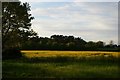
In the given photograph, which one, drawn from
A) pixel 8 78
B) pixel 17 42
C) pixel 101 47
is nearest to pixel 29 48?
pixel 101 47

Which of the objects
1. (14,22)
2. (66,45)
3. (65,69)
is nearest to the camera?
(65,69)

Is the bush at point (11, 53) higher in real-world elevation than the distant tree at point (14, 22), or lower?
lower

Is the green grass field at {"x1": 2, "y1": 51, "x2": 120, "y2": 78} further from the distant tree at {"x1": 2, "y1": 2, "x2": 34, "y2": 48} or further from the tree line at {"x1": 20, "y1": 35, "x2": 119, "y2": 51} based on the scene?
the tree line at {"x1": 20, "y1": 35, "x2": 119, "y2": 51}

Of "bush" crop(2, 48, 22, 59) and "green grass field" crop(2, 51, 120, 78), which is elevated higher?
"bush" crop(2, 48, 22, 59)

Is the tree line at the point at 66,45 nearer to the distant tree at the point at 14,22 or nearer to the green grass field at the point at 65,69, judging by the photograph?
the distant tree at the point at 14,22

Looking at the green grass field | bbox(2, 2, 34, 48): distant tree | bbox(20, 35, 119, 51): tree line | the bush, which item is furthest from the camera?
bbox(20, 35, 119, 51): tree line

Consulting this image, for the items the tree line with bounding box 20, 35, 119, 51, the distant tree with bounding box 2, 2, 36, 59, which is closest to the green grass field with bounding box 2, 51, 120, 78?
the distant tree with bounding box 2, 2, 36, 59

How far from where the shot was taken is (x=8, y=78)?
1888 cm

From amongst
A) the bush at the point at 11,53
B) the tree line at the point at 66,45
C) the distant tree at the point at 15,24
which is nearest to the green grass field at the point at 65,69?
the distant tree at the point at 15,24

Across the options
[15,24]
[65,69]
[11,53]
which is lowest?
[65,69]

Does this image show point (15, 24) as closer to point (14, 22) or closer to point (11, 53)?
point (14, 22)

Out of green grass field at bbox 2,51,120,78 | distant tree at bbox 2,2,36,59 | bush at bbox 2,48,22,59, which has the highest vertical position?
distant tree at bbox 2,2,36,59

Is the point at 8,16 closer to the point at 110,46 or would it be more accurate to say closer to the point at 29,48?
the point at 29,48

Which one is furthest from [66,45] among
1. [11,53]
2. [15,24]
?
[15,24]
